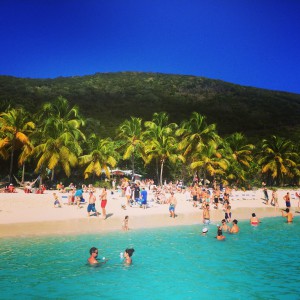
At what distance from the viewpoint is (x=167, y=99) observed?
9294 centimetres

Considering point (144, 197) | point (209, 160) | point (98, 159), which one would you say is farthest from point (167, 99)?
point (144, 197)

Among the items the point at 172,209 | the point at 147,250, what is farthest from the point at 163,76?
the point at 147,250

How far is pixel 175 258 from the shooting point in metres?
12.5

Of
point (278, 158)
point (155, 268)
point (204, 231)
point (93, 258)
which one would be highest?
point (278, 158)

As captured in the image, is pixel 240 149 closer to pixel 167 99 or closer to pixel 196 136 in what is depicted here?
pixel 196 136

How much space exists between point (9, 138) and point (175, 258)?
77.2ft

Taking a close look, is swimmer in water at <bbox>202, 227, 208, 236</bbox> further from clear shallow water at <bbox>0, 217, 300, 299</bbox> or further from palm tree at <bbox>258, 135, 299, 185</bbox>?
palm tree at <bbox>258, 135, 299, 185</bbox>

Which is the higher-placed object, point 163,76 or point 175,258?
point 163,76

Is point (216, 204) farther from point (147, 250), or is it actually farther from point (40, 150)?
point (40, 150)

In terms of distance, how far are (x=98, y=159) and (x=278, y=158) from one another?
70.4ft

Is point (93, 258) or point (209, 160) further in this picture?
point (209, 160)

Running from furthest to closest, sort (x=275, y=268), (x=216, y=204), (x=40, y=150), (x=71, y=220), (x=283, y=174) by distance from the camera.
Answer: (x=283, y=174) < (x=40, y=150) < (x=216, y=204) < (x=71, y=220) < (x=275, y=268)

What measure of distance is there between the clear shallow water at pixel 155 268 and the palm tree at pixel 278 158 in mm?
25502

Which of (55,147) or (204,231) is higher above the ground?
(55,147)
